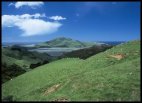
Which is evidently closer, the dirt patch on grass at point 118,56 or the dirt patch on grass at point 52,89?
the dirt patch on grass at point 52,89

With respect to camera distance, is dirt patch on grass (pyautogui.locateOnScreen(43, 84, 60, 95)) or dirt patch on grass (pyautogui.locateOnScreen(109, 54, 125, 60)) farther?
dirt patch on grass (pyautogui.locateOnScreen(109, 54, 125, 60))

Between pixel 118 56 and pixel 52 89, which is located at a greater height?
pixel 118 56

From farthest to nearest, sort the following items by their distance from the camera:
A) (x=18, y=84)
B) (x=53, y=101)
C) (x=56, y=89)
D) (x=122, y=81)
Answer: (x=18, y=84)
(x=56, y=89)
(x=122, y=81)
(x=53, y=101)

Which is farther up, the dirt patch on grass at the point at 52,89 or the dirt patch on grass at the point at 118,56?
the dirt patch on grass at the point at 118,56

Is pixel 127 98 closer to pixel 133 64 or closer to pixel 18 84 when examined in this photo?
pixel 133 64

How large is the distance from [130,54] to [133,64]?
7.11 m

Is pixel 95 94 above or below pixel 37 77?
above

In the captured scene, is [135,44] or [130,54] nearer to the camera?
[130,54]

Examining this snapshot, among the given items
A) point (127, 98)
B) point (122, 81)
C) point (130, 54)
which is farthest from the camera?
point (130, 54)

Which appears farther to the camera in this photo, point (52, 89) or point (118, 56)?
point (118, 56)

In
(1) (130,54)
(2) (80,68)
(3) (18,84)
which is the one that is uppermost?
(1) (130,54)

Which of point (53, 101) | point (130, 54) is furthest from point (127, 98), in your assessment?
point (130, 54)

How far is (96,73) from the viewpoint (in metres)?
33.9

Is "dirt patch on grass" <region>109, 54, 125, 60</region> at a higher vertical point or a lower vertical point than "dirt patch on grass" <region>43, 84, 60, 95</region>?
higher
